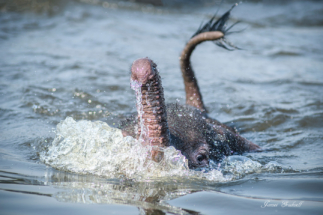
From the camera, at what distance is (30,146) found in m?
4.31

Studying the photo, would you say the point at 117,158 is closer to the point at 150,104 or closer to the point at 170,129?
the point at 170,129

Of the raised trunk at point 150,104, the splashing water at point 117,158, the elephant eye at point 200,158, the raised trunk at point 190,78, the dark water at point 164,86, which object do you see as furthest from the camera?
the raised trunk at point 190,78

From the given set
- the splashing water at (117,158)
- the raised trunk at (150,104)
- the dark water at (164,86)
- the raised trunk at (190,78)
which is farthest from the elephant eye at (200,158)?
the raised trunk at (190,78)

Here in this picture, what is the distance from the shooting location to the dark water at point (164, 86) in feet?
9.68

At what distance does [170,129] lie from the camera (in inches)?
140

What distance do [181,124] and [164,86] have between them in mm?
3623

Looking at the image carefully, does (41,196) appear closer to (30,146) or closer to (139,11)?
(30,146)

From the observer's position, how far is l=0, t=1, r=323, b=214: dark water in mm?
2949

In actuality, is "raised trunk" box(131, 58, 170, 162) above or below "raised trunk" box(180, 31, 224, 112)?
below

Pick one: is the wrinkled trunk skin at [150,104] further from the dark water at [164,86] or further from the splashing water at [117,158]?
the dark water at [164,86]

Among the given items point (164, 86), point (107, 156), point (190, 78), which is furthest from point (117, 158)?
point (164, 86)

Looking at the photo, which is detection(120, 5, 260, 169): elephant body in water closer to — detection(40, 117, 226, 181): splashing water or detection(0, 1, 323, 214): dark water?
detection(40, 117, 226, 181): splashing water

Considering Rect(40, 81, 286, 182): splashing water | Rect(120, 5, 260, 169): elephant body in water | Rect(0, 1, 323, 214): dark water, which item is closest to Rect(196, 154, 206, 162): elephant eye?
Rect(120, 5, 260, 169): elephant body in water

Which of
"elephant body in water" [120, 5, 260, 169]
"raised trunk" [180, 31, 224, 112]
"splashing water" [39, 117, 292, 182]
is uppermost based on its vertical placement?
"raised trunk" [180, 31, 224, 112]
